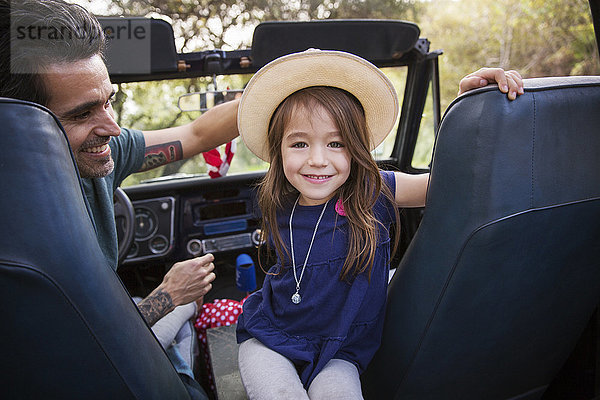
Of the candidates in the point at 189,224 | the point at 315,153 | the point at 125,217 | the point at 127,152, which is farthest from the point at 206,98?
the point at 315,153

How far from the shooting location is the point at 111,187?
2062 mm

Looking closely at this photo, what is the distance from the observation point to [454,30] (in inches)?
449

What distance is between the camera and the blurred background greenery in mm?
9055

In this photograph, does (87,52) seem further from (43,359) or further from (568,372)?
(568,372)

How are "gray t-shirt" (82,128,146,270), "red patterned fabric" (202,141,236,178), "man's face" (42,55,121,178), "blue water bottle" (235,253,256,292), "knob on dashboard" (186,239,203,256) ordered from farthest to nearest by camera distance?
1. "knob on dashboard" (186,239,203,256)
2. "red patterned fabric" (202,141,236,178)
3. "blue water bottle" (235,253,256,292)
4. "gray t-shirt" (82,128,146,270)
5. "man's face" (42,55,121,178)

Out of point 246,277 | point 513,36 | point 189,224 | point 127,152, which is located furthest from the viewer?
point 513,36

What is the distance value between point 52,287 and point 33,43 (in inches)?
36.5

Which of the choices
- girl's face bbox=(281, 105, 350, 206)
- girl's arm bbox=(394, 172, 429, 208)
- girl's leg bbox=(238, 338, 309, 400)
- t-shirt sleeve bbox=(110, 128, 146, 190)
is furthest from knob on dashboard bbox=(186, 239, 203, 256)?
girl's arm bbox=(394, 172, 429, 208)

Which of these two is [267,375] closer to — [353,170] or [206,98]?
[353,170]

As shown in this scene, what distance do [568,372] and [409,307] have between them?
101cm

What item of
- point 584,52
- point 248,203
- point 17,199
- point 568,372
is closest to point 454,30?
point 584,52

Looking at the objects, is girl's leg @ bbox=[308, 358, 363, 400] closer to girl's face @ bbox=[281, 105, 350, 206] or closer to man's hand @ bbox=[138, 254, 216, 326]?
girl's face @ bbox=[281, 105, 350, 206]

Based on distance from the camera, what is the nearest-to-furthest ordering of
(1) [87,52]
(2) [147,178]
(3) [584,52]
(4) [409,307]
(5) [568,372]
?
(4) [409,307] < (1) [87,52] < (5) [568,372] < (2) [147,178] < (3) [584,52]

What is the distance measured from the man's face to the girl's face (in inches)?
25.8
